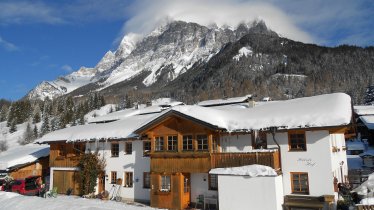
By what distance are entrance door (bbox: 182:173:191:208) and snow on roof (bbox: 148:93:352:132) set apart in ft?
15.9

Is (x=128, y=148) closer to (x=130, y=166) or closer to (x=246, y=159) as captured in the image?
(x=130, y=166)

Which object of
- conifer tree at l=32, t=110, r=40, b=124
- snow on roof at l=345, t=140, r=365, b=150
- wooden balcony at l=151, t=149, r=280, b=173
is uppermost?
conifer tree at l=32, t=110, r=40, b=124

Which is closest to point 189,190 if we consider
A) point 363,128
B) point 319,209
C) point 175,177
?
point 175,177

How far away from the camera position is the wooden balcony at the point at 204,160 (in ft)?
70.9

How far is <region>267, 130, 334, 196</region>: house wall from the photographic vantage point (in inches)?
826

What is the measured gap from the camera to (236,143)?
80.3ft

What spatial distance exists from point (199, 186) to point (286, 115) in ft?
26.7

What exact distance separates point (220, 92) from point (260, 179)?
531 ft

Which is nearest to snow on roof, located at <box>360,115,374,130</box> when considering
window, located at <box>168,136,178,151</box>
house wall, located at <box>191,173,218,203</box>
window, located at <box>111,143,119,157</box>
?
house wall, located at <box>191,173,218,203</box>

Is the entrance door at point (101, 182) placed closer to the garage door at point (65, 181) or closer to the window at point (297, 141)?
the garage door at point (65, 181)

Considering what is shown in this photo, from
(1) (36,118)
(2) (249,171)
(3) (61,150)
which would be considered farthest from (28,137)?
(2) (249,171)

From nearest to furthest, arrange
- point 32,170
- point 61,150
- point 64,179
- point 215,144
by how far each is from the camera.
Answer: point 215,144 → point 64,179 → point 61,150 → point 32,170

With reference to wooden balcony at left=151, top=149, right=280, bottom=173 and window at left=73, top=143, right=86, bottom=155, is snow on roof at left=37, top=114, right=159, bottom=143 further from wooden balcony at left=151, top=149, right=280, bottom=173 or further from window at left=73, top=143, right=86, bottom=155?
wooden balcony at left=151, top=149, right=280, bottom=173

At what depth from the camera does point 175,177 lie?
24.6m
